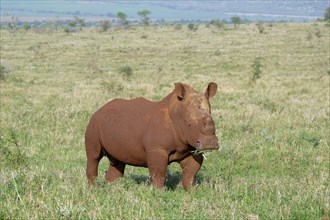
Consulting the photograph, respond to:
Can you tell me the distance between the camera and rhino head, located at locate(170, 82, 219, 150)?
6129 millimetres

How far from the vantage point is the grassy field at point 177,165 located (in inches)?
205

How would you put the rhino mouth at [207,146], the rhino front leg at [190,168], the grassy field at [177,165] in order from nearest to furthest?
the grassy field at [177,165], the rhino mouth at [207,146], the rhino front leg at [190,168]

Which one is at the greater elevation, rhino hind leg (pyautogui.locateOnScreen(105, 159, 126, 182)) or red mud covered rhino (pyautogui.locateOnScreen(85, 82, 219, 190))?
red mud covered rhino (pyautogui.locateOnScreen(85, 82, 219, 190))

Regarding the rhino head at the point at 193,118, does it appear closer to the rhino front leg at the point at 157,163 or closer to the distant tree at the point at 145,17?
the rhino front leg at the point at 157,163

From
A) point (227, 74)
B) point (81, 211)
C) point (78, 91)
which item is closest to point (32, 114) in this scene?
point (78, 91)

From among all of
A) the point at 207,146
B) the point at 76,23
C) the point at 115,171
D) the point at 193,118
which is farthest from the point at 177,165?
the point at 76,23

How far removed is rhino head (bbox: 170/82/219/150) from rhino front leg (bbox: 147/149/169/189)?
0.31m

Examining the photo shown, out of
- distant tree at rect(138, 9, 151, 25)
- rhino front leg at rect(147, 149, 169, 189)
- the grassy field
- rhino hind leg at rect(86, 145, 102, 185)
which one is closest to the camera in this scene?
the grassy field

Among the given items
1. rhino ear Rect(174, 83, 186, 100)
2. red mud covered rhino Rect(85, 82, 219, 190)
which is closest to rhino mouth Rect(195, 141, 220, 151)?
red mud covered rhino Rect(85, 82, 219, 190)

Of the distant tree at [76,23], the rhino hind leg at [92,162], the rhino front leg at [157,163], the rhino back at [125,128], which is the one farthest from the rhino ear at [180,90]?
the distant tree at [76,23]

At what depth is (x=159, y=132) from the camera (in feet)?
21.5

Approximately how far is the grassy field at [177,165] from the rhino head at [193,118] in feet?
2.20

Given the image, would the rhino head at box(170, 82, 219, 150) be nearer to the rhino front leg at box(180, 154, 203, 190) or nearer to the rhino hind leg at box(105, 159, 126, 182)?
the rhino front leg at box(180, 154, 203, 190)

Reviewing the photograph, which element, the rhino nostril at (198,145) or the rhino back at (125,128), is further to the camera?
the rhino back at (125,128)
